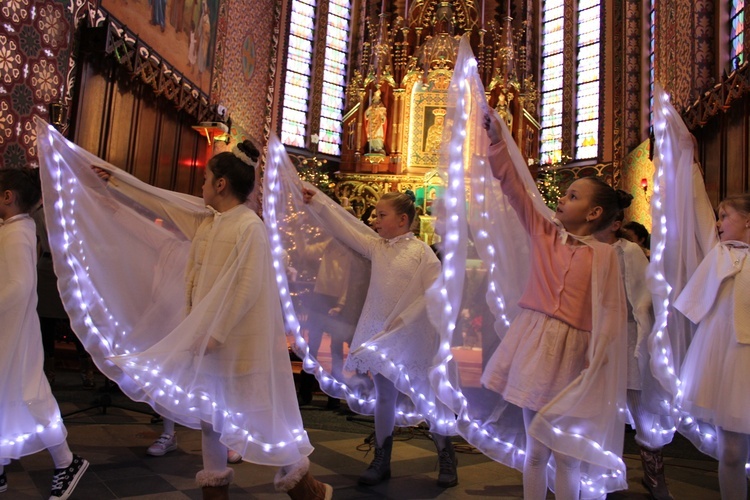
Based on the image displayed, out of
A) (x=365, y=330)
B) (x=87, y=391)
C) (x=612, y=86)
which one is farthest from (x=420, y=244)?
(x=612, y=86)

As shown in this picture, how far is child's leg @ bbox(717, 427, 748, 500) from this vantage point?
252 centimetres

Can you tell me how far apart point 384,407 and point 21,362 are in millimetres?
1701

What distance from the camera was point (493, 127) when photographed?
2580mm

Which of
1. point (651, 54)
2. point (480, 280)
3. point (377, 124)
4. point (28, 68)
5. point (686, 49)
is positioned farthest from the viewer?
point (377, 124)

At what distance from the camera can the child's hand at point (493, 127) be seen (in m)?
2.57

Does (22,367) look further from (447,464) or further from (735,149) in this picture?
(735,149)

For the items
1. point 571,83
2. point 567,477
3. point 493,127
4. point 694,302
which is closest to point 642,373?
point 694,302

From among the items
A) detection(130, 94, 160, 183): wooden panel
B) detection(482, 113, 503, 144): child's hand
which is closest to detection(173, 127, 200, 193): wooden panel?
detection(130, 94, 160, 183): wooden panel

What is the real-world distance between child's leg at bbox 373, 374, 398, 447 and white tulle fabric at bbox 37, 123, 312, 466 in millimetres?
861

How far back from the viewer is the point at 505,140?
260cm

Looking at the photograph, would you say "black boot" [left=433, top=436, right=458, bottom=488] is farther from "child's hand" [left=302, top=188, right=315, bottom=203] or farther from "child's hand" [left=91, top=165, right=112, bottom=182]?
"child's hand" [left=91, top=165, right=112, bottom=182]

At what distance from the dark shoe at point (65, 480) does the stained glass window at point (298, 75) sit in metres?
12.0

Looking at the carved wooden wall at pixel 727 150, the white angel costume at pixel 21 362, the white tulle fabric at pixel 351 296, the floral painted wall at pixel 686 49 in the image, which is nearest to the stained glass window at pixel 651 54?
the floral painted wall at pixel 686 49

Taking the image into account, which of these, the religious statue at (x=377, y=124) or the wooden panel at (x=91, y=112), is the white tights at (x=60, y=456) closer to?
the wooden panel at (x=91, y=112)
